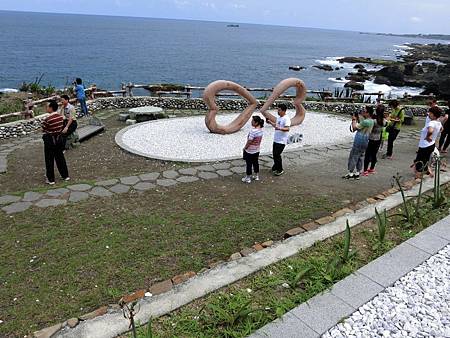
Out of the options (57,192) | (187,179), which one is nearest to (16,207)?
(57,192)

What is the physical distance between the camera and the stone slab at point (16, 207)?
6.17 m

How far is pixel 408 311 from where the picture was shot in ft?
11.7

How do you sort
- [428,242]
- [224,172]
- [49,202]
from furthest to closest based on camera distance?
1. [224,172]
2. [49,202]
3. [428,242]

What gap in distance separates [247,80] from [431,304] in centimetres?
4778

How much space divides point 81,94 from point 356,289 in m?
12.9

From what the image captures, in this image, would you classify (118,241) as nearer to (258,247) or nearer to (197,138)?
(258,247)

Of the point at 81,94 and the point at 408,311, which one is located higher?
the point at 81,94


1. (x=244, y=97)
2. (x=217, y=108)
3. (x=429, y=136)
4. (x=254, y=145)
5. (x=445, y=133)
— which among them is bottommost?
(x=445, y=133)

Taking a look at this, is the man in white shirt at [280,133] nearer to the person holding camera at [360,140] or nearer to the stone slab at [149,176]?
the person holding camera at [360,140]

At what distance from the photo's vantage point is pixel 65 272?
4570 millimetres

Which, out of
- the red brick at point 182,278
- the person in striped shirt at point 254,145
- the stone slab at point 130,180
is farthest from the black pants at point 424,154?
the stone slab at point 130,180

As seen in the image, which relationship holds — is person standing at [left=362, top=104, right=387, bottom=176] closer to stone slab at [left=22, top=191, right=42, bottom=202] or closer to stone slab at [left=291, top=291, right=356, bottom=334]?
stone slab at [left=291, top=291, right=356, bottom=334]

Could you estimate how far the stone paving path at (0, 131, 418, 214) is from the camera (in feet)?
21.5

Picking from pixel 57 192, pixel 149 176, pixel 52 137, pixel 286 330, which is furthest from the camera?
pixel 149 176
